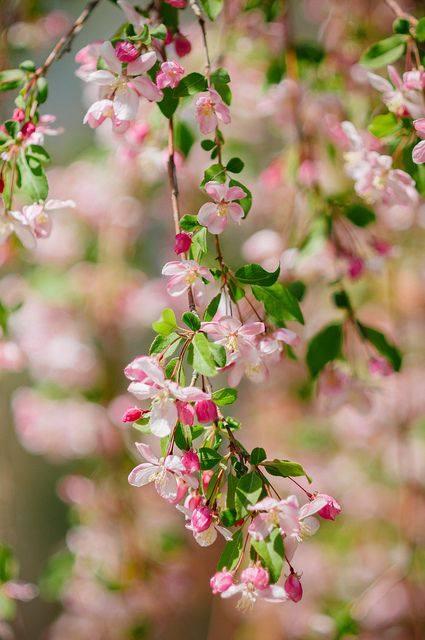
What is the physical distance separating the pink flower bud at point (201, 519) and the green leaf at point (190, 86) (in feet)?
1.43

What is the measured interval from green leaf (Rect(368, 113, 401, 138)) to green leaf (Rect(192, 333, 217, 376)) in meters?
0.37

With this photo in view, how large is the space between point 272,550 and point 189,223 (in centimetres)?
33

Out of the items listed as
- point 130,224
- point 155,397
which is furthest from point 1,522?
point 155,397

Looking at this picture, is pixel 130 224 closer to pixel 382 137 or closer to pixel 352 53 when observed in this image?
pixel 352 53

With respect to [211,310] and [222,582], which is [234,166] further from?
[222,582]

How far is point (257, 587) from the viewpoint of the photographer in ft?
2.03

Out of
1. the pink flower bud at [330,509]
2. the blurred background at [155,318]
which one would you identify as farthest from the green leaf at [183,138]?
the pink flower bud at [330,509]

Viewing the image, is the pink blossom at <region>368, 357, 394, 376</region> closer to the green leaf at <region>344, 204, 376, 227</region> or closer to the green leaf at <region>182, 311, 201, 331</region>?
the green leaf at <region>344, 204, 376, 227</region>

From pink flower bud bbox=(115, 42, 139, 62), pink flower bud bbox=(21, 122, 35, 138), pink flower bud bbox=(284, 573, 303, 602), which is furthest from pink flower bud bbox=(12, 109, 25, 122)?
pink flower bud bbox=(284, 573, 303, 602)

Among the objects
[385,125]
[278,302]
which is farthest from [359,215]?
[278,302]

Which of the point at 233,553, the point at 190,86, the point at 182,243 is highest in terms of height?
the point at 190,86

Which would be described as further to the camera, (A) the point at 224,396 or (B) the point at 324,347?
Answer: (B) the point at 324,347

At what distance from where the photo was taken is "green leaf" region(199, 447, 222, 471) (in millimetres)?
629

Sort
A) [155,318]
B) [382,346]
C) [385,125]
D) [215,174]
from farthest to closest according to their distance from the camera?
[155,318] < [382,346] < [385,125] < [215,174]
